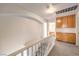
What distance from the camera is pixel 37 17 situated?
1454 millimetres

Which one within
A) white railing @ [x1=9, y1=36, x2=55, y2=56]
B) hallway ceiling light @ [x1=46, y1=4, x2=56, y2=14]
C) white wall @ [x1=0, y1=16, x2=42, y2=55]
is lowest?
white railing @ [x1=9, y1=36, x2=55, y2=56]

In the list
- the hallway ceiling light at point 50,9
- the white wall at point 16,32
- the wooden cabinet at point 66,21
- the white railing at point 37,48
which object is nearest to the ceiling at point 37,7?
the hallway ceiling light at point 50,9

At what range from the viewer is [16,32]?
1418 mm

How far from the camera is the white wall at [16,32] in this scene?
4.36ft

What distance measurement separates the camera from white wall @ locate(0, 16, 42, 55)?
4.36 feet

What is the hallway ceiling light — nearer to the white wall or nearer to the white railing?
the white wall

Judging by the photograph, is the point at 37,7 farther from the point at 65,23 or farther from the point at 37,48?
the point at 65,23

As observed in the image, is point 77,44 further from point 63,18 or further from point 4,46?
point 4,46

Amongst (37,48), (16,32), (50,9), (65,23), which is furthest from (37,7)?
(65,23)

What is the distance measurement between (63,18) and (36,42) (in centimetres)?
61

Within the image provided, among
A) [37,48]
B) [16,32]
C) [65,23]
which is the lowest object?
[37,48]

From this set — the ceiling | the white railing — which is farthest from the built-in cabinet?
the ceiling

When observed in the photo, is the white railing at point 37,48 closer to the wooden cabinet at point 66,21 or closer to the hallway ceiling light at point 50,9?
the wooden cabinet at point 66,21

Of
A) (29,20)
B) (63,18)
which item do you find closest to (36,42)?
(29,20)
